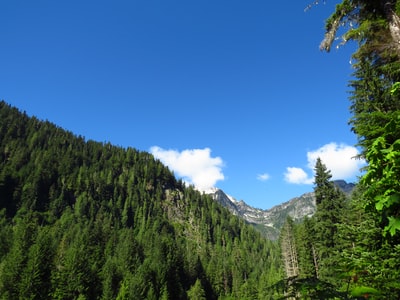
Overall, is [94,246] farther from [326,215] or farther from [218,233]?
[218,233]

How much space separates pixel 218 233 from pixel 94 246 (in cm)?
12562

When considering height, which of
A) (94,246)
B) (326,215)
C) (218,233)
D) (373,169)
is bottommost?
(373,169)

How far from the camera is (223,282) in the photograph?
104 meters

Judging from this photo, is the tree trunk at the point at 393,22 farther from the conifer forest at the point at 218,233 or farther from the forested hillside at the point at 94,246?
the forested hillside at the point at 94,246

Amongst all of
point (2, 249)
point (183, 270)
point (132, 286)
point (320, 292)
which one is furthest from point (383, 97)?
point (2, 249)

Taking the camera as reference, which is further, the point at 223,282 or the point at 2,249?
the point at 223,282

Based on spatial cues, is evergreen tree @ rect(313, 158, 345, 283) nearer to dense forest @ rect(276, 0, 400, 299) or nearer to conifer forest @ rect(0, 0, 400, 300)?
conifer forest @ rect(0, 0, 400, 300)

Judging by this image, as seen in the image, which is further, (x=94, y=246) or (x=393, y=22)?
(x=94, y=246)

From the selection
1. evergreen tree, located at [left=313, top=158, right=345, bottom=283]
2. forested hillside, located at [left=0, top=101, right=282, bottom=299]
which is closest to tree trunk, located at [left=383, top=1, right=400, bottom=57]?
forested hillside, located at [left=0, top=101, right=282, bottom=299]

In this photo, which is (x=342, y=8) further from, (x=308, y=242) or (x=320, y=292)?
(x=308, y=242)

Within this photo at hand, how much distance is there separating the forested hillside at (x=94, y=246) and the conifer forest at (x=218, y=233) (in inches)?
15.9

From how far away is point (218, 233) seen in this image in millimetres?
195750

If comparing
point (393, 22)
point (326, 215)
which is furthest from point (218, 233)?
point (393, 22)

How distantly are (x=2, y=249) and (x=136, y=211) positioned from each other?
4071 inches
